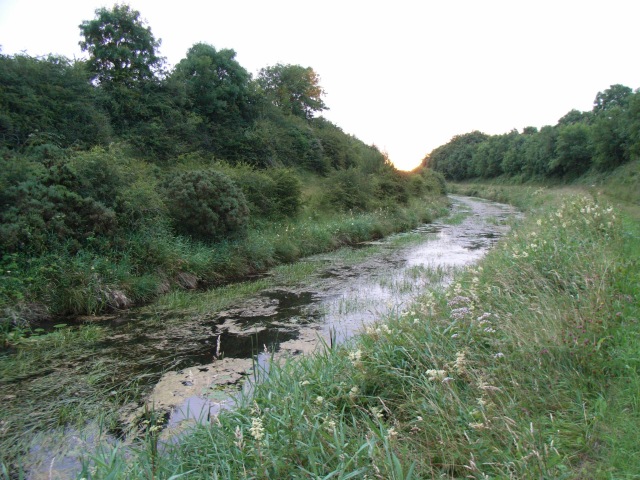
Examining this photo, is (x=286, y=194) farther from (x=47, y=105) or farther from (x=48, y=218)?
(x=48, y=218)

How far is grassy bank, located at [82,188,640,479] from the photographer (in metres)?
2.25

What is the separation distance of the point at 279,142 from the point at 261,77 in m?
18.1

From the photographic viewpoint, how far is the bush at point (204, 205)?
1052cm

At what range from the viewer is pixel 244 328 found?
659 cm

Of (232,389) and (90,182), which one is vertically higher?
(90,182)

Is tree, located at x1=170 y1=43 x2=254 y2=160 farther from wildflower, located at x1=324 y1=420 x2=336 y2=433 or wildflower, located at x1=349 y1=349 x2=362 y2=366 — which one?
wildflower, located at x1=324 y1=420 x2=336 y2=433

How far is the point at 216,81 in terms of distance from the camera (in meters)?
23.5

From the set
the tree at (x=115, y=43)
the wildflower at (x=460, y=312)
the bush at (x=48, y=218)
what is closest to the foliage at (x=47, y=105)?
the tree at (x=115, y=43)

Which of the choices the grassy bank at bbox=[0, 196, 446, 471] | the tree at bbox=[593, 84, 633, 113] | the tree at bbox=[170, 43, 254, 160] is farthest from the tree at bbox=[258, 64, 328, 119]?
the tree at bbox=[593, 84, 633, 113]

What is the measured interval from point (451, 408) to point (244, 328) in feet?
14.7

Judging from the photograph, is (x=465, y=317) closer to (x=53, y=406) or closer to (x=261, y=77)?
(x=53, y=406)

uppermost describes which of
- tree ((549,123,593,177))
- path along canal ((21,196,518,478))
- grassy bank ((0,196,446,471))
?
tree ((549,123,593,177))

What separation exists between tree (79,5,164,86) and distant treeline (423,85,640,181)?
30743mm

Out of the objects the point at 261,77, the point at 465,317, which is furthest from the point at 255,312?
the point at 261,77
